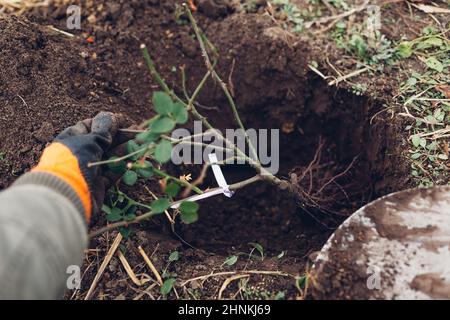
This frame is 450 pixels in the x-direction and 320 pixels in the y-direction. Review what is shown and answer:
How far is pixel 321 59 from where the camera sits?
1.85 meters

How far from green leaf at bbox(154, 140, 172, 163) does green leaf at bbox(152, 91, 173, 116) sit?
7 cm

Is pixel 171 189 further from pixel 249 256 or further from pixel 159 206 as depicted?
pixel 249 256

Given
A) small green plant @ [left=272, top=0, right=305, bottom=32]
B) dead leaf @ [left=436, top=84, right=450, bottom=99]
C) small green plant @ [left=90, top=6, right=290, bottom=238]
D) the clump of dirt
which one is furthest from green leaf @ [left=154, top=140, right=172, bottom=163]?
dead leaf @ [left=436, top=84, right=450, bottom=99]

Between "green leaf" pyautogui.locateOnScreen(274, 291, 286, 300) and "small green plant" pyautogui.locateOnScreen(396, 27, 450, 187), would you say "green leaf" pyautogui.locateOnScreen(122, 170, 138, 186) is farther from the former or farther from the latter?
"small green plant" pyautogui.locateOnScreen(396, 27, 450, 187)

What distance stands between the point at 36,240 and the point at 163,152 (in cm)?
35

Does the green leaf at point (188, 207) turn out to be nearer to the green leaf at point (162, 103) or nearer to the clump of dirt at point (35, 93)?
the green leaf at point (162, 103)

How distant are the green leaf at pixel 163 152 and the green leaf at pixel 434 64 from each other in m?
1.17

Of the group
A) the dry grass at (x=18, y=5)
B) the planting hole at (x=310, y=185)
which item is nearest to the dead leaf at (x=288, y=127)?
the planting hole at (x=310, y=185)

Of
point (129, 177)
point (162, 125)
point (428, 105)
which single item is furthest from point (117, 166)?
point (428, 105)

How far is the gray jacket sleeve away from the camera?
0.89m

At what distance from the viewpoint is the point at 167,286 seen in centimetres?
141

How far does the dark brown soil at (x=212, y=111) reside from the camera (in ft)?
4.99

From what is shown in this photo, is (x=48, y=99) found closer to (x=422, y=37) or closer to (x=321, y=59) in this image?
(x=321, y=59)
